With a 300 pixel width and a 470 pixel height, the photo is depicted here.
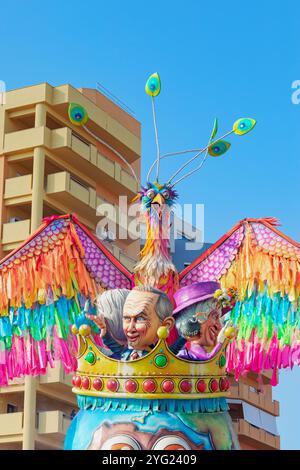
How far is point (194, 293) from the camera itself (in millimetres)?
7754

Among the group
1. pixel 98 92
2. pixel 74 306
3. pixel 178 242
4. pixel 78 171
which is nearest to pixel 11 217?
Answer: pixel 78 171

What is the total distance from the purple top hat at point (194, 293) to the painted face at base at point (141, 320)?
0.85 feet

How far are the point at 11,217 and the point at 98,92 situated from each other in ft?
13.4

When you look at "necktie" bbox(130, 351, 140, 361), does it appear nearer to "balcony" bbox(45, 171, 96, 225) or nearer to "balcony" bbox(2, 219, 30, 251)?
"balcony" bbox(2, 219, 30, 251)

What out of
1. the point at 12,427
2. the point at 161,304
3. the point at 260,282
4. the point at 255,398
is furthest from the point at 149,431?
the point at 255,398

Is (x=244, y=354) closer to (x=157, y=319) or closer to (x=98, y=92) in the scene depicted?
(x=157, y=319)

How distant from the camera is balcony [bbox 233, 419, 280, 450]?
84.1ft

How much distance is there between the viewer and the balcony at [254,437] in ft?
84.1

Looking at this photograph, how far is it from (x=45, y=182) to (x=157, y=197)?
13818mm

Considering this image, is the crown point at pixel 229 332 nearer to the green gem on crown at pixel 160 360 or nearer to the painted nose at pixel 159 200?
the green gem on crown at pixel 160 360

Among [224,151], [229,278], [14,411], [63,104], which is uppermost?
[63,104]

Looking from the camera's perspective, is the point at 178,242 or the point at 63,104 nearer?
the point at 63,104

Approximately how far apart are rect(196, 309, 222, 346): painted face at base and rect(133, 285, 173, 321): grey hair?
0.25 m

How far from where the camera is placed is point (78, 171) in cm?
2266
